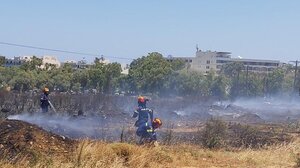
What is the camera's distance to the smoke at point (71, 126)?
19691 mm

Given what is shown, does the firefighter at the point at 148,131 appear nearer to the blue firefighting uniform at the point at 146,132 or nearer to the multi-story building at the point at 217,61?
the blue firefighting uniform at the point at 146,132

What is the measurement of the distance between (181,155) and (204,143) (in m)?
4.22

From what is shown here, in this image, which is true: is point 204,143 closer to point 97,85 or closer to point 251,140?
point 251,140

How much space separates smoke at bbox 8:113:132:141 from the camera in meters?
19.7

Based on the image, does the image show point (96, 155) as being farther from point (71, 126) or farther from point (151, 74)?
point (151, 74)

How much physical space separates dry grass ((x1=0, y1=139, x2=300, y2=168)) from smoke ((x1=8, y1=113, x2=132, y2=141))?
245 inches

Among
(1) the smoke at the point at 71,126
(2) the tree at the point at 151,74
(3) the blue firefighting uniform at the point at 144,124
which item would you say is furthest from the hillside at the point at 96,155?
(2) the tree at the point at 151,74

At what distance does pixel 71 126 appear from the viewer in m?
23.4

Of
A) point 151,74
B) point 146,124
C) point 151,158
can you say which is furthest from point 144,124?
point 151,74

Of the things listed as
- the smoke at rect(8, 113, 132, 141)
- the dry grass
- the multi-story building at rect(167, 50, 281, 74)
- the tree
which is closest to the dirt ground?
the dry grass

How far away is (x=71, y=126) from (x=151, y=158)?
44.1ft

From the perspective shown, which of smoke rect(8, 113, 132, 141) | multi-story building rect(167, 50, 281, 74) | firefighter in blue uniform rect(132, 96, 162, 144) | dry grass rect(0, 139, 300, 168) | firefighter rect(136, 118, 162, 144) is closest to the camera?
dry grass rect(0, 139, 300, 168)

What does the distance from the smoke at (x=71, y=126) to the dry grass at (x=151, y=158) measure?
6234mm

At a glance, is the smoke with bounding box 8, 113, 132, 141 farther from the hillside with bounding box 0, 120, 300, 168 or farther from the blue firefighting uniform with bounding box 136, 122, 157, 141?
the hillside with bounding box 0, 120, 300, 168
